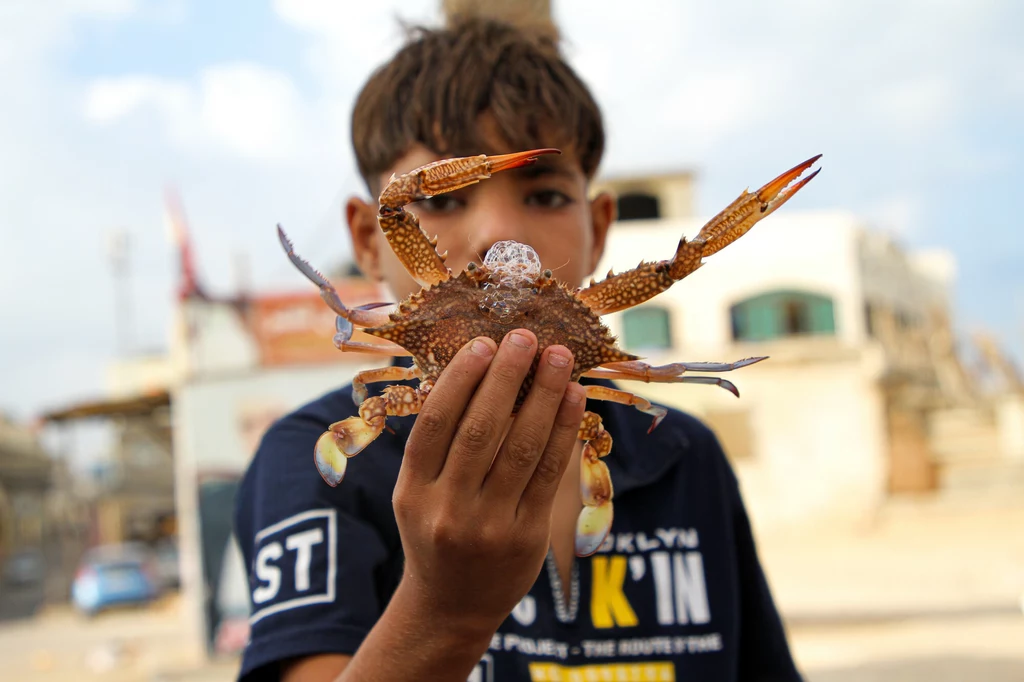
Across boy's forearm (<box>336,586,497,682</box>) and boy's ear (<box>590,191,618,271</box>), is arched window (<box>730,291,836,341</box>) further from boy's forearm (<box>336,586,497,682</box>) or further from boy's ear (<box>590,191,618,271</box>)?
boy's forearm (<box>336,586,497,682</box>)

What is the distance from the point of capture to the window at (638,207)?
27.5 meters

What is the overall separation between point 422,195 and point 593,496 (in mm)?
666

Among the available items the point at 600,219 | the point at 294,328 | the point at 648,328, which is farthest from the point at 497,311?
the point at 648,328

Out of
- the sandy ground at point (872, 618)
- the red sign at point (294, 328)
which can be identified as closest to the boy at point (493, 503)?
the sandy ground at point (872, 618)

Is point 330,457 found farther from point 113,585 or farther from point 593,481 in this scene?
point 113,585

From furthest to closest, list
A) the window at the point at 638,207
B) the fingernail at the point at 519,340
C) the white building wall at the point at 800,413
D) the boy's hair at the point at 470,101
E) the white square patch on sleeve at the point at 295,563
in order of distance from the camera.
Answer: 1. the window at the point at 638,207
2. the white building wall at the point at 800,413
3. the boy's hair at the point at 470,101
4. the white square patch on sleeve at the point at 295,563
5. the fingernail at the point at 519,340

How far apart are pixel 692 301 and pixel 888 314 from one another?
7.14m

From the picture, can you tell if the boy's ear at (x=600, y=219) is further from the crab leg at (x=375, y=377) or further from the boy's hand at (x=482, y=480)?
the boy's hand at (x=482, y=480)

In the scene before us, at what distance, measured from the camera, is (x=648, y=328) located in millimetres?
23000

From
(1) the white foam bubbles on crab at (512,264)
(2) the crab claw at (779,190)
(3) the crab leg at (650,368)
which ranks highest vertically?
(2) the crab claw at (779,190)

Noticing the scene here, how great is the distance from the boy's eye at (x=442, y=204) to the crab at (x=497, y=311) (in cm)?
34

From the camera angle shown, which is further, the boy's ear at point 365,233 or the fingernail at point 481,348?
the boy's ear at point 365,233

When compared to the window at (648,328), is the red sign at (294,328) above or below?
below

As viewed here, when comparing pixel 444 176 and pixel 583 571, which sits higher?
pixel 444 176
